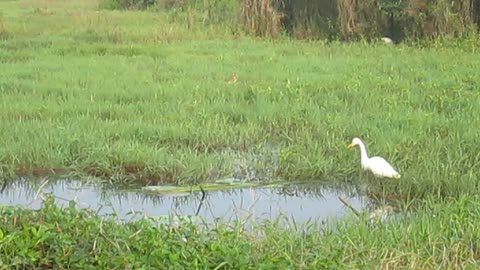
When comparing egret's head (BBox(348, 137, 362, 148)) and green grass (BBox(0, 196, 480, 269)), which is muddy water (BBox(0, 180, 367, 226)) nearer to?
egret's head (BBox(348, 137, 362, 148))

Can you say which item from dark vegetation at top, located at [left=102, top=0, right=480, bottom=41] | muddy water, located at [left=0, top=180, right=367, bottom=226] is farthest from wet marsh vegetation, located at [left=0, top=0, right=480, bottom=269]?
dark vegetation at top, located at [left=102, top=0, right=480, bottom=41]

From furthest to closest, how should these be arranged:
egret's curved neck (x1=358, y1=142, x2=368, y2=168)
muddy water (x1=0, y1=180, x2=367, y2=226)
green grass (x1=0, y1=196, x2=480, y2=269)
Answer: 1. egret's curved neck (x1=358, y1=142, x2=368, y2=168)
2. muddy water (x1=0, y1=180, x2=367, y2=226)
3. green grass (x1=0, y1=196, x2=480, y2=269)

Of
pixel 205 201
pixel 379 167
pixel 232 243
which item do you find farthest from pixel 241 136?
pixel 232 243

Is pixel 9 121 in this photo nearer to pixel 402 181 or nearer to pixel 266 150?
pixel 266 150

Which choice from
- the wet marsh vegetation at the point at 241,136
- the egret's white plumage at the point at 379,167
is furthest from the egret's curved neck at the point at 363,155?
the wet marsh vegetation at the point at 241,136

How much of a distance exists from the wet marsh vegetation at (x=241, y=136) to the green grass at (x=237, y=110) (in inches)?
0.7

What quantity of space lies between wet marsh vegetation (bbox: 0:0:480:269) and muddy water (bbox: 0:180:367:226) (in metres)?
0.17

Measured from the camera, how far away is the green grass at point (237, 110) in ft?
18.4

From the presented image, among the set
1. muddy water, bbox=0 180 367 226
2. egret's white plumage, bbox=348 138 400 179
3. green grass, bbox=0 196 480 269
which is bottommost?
muddy water, bbox=0 180 367 226

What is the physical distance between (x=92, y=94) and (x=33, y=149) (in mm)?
1964

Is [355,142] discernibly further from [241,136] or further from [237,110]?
[237,110]

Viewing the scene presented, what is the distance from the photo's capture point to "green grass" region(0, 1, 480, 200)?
5.60 m

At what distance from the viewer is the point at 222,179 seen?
18.0 ft

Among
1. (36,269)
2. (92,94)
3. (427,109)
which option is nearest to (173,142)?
(92,94)
